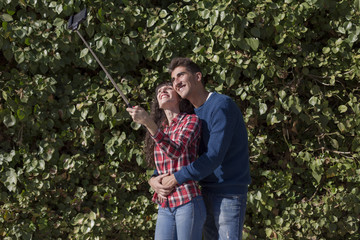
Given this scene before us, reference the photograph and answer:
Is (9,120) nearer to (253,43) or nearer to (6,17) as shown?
(6,17)

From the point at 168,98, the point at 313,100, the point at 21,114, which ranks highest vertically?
the point at 21,114

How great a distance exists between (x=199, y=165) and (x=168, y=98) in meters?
0.47

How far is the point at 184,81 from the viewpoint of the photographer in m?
2.48

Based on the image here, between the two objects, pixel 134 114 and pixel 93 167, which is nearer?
pixel 134 114

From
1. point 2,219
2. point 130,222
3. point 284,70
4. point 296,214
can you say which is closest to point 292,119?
point 284,70

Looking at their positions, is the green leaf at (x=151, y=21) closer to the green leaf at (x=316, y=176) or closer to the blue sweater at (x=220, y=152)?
the blue sweater at (x=220, y=152)

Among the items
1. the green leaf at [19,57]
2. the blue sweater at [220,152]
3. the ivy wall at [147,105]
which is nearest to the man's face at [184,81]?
the blue sweater at [220,152]

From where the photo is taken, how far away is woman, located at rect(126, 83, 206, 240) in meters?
2.22

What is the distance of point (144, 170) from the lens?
147 inches

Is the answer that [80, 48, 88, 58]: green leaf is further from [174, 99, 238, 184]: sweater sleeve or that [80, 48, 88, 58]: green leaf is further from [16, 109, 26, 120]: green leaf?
[174, 99, 238, 184]: sweater sleeve

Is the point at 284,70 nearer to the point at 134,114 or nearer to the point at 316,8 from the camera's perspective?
the point at 316,8

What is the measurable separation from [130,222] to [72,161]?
2.07 feet

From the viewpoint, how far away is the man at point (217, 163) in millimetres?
2266

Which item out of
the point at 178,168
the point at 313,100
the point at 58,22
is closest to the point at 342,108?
the point at 313,100
